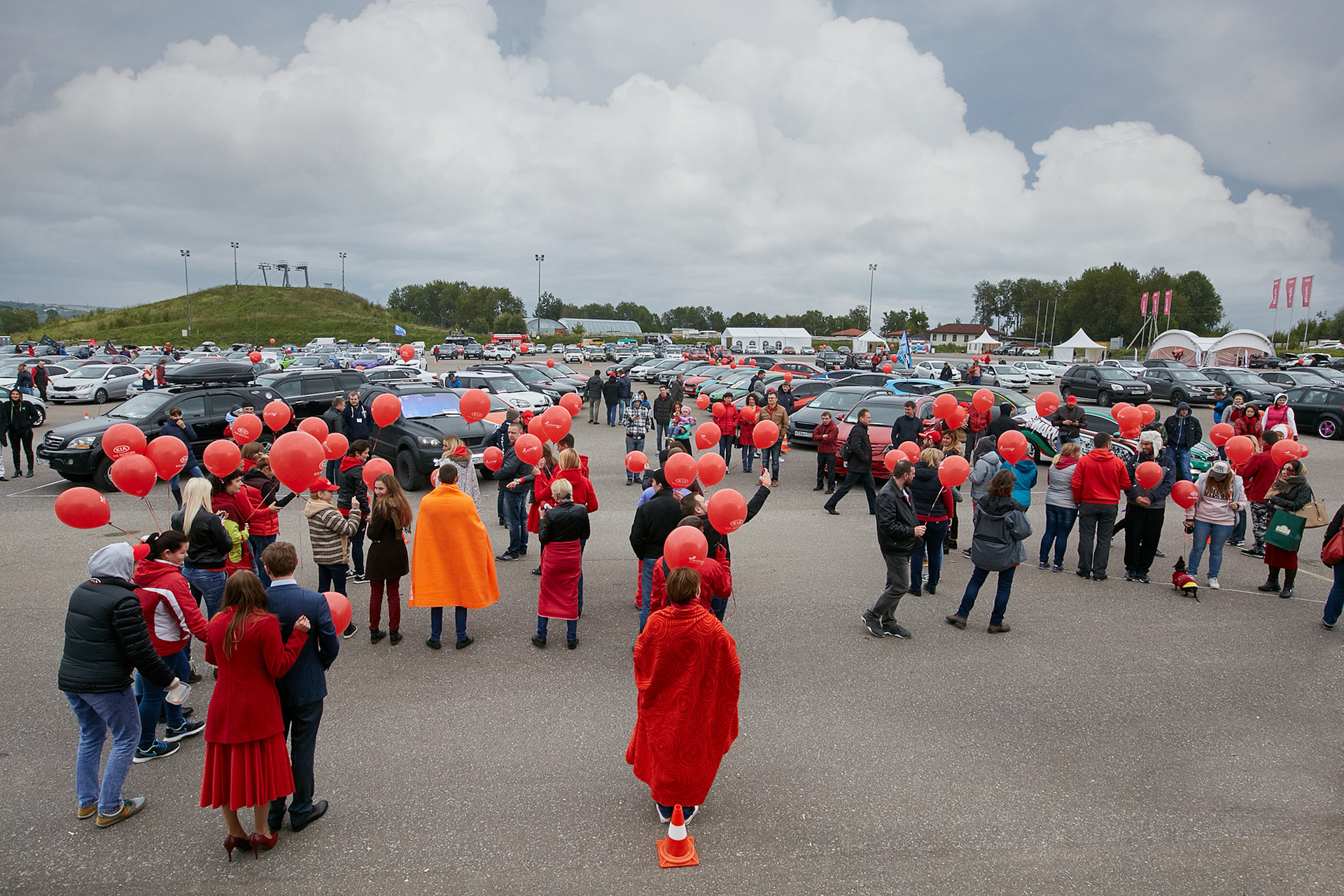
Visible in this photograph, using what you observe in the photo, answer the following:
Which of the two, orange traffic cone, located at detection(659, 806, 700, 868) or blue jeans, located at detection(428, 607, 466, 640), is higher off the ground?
blue jeans, located at detection(428, 607, 466, 640)

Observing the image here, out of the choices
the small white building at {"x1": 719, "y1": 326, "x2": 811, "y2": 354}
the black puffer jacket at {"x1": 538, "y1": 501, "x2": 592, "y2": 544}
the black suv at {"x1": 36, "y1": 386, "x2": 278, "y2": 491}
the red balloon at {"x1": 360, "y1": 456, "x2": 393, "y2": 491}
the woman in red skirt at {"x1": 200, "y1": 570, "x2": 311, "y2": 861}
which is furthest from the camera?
the small white building at {"x1": 719, "y1": 326, "x2": 811, "y2": 354}

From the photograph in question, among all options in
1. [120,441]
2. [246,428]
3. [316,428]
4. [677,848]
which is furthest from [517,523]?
[677,848]

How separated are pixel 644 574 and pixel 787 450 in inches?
419

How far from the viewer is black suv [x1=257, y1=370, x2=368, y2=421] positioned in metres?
17.4

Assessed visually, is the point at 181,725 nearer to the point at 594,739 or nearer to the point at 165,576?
the point at 165,576

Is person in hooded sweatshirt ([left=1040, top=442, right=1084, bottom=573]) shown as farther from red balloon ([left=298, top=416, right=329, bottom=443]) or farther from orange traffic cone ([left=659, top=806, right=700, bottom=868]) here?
red balloon ([left=298, top=416, right=329, bottom=443])

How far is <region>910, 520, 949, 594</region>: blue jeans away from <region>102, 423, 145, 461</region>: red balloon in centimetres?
778

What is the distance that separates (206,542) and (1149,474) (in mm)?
9085

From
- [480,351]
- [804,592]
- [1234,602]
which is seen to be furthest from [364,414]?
[480,351]

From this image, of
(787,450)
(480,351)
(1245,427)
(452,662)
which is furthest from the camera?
(480,351)

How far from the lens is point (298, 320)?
87.4 m

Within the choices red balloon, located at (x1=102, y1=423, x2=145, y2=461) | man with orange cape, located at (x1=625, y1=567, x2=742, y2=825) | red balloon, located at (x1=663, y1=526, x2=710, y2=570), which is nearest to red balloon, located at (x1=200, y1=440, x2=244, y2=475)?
red balloon, located at (x1=102, y1=423, x2=145, y2=461)

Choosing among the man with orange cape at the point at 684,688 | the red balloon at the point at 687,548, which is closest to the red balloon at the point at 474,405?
the red balloon at the point at 687,548

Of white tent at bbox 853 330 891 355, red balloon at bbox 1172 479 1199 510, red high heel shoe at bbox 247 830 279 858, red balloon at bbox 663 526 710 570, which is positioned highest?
white tent at bbox 853 330 891 355
